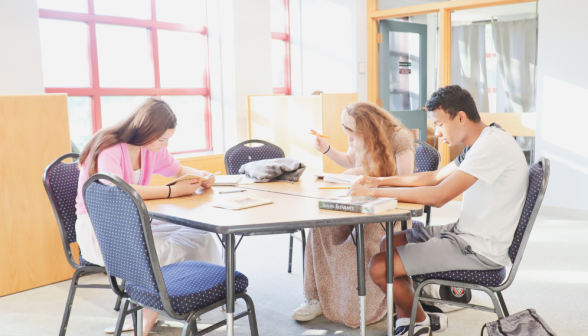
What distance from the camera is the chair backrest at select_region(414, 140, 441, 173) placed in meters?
3.15

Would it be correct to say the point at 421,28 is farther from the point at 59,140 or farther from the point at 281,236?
the point at 59,140

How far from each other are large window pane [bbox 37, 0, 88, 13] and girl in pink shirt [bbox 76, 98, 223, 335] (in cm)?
276

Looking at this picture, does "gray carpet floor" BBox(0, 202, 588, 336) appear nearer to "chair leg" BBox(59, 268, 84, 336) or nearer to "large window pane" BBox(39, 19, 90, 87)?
"chair leg" BBox(59, 268, 84, 336)

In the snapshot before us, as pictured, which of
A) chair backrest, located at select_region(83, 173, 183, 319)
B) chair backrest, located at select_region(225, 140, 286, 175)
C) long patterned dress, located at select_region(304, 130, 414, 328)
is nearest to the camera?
chair backrest, located at select_region(83, 173, 183, 319)

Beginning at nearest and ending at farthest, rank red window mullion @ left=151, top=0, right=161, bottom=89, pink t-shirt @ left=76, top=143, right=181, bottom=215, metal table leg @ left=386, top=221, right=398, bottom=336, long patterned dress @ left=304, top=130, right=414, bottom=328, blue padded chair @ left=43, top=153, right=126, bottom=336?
metal table leg @ left=386, top=221, right=398, bottom=336
pink t-shirt @ left=76, top=143, right=181, bottom=215
blue padded chair @ left=43, top=153, right=126, bottom=336
long patterned dress @ left=304, top=130, right=414, bottom=328
red window mullion @ left=151, top=0, right=161, bottom=89

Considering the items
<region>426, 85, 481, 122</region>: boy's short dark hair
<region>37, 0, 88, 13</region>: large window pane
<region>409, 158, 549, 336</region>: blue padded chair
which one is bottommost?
<region>409, 158, 549, 336</region>: blue padded chair

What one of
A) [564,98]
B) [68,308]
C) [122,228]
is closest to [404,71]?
[564,98]

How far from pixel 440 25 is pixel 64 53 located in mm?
3799


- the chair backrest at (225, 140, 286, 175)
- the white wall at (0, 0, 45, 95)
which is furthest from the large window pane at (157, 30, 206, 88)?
the chair backrest at (225, 140, 286, 175)

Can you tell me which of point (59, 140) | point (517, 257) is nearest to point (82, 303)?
point (59, 140)

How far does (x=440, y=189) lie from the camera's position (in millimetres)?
2039

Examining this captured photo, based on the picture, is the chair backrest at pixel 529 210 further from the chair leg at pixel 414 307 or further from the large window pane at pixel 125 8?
the large window pane at pixel 125 8

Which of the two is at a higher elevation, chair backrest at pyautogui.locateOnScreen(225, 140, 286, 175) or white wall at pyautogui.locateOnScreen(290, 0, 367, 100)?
white wall at pyautogui.locateOnScreen(290, 0, 367, 100)

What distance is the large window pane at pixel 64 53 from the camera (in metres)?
4.57
